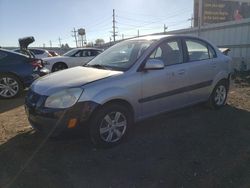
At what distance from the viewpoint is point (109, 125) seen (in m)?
4.08

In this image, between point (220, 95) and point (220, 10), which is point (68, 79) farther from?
point (220, 10)

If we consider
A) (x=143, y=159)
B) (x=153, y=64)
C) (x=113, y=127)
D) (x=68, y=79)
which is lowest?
(x=143, y=159)

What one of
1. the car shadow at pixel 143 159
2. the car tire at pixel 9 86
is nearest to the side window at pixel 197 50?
the car shadow at pixel 143 159

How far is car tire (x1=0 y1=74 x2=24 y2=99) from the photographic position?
24.3ft

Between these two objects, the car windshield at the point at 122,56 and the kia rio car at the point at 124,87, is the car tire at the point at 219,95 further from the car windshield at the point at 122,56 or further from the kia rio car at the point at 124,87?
the car windshield at the point at 122,56

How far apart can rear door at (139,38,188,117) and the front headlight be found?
109 cm

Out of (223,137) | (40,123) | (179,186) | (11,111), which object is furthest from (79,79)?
(11,111)

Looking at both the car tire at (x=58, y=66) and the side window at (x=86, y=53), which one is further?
the side window at (x=86, y=53)

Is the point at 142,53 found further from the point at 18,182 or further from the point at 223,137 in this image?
the point at 18,182

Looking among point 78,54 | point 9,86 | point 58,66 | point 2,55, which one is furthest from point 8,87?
point 78,54

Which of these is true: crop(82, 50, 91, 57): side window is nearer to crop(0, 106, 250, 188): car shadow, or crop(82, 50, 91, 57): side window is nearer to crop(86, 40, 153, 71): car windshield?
crop(86, 40, 153, 71): car windshield

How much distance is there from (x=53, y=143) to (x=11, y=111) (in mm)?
2440

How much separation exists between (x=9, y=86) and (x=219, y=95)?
5299 millimetres

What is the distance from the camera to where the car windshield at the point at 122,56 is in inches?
179
